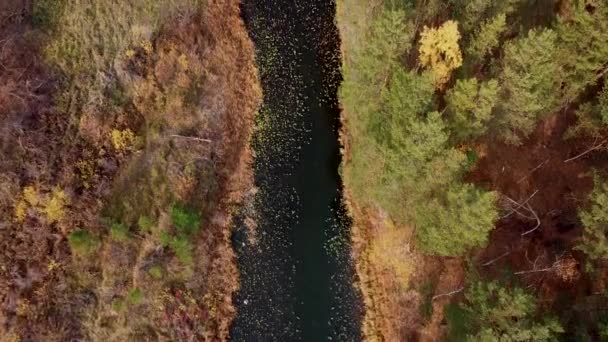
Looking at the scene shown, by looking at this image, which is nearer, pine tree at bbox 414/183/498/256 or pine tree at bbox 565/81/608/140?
pine tree at bbox 414/183/498/256

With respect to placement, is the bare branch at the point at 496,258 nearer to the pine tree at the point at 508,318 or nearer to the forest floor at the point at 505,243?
the forest floor at the point at 505,243

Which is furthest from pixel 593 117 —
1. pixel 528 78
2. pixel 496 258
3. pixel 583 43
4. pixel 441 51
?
pixel 441 51

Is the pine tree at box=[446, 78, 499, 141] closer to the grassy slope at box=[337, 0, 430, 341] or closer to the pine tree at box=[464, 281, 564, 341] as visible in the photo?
the grassy slope at box=[337, 0, 430, 341]

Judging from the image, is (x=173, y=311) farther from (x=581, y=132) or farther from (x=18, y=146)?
(x=581, y=132)

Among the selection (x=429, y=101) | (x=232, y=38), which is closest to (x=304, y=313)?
(x=429, y=101)

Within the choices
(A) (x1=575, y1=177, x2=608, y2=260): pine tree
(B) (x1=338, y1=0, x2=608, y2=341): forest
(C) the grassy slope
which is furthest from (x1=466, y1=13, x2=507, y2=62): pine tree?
(A) (x1=575, y1=177, x2=608, y2=260): pine tree

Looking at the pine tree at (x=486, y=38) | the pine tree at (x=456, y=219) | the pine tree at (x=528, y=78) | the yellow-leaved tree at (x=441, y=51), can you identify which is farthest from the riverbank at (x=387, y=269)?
the pine tree at (x=528, y=78)

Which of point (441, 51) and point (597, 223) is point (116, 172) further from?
point (597, 223)

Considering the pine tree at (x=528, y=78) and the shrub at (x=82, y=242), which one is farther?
the shrub at (x=82, y=242)
